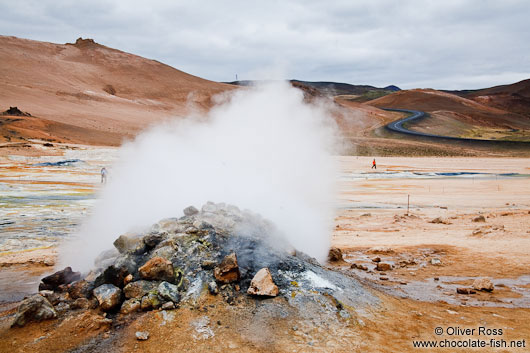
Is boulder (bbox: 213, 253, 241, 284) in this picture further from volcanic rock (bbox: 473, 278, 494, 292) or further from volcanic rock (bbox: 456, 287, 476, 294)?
volcanic rock (bbox: 473, 278, 494, 292)

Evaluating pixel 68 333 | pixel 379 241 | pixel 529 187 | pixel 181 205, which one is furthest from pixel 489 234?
pixel 529 187

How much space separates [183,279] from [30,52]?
348ft

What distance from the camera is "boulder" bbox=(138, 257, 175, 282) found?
591cm

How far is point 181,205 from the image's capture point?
9508 mm

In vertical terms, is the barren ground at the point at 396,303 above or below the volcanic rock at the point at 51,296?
below

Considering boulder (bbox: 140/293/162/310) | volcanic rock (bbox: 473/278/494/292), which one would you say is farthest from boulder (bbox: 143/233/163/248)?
volcanic rock (bbox: 473/278/494/292)

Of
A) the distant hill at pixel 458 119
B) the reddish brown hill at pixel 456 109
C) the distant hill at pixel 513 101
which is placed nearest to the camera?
the distant hill at pixel 458 119

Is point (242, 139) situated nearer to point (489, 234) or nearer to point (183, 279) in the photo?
point (183, 279)

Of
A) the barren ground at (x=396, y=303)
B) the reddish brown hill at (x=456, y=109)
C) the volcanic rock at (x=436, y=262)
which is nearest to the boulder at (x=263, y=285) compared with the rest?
the barren ground at (x=396, y=303)

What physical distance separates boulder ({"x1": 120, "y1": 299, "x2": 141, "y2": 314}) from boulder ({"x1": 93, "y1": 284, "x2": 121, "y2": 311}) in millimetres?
132

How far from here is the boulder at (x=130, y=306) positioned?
18.2 ft

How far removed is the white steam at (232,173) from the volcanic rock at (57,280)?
987 mm

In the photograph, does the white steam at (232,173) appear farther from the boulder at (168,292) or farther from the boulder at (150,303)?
the boulder at (150,303)

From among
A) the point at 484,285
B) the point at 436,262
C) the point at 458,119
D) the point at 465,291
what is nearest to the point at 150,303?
the point at 465,291
